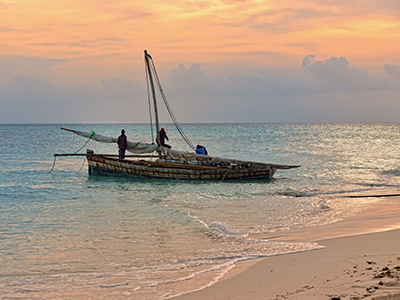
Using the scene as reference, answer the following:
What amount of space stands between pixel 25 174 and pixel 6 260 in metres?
16.4

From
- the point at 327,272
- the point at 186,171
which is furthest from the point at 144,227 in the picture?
the point at 186,171

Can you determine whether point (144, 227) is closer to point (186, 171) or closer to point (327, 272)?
point (327, 272)

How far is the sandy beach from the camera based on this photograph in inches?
178

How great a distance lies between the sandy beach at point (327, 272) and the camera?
14.8ft

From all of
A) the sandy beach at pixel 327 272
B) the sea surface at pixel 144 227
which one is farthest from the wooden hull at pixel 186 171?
the sandy beach at pixel 327 272

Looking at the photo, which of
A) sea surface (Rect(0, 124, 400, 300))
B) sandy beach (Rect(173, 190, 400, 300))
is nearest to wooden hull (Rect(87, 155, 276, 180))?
sea surface (Rect(0, 124, 400, 300))

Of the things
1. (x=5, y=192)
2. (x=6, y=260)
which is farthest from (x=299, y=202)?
(x=5, y=192)

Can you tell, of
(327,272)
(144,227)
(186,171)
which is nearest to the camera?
(327,272)

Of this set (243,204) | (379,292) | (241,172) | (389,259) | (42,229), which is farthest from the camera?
(241,172)

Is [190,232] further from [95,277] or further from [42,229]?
[42,229]

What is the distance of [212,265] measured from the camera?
6.50m

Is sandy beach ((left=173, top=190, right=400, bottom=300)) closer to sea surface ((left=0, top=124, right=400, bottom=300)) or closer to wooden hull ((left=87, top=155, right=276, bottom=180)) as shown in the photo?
sea surface ((left=0, top=124, right=400, bottom=300))

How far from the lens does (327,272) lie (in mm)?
5484

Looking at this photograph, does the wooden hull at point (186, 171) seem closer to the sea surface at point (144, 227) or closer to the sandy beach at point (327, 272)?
the sea surface at point (144, 227)
